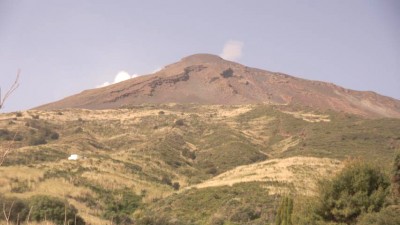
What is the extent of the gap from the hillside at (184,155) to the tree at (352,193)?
7.02 feet

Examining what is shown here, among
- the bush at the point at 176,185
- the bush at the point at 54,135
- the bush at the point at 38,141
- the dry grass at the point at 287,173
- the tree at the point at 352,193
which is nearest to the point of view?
the tree at the point at 352,193

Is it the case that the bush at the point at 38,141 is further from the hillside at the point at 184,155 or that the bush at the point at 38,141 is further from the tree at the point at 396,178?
the tree at the point at 396,178

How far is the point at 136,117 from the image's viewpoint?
79188 mm

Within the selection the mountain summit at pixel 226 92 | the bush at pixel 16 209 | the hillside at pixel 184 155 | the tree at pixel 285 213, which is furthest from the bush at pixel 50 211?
the mountain summit at pixel 226 92

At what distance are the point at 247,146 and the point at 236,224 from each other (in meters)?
34.2

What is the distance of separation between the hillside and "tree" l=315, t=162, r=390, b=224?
7.02ft

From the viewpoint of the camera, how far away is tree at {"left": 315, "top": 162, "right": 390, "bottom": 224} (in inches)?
749

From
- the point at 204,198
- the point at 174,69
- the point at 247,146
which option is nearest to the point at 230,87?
the point at 174,69

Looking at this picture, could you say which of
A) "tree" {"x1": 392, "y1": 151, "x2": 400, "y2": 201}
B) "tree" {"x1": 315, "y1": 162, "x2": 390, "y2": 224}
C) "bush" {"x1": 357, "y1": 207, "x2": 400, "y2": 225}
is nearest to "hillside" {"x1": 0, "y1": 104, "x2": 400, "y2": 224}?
"tree" {"x1": 392, "y1": 151, "x2": 400, "y2": 201}

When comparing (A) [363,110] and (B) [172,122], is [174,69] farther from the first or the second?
(B) [172,122]

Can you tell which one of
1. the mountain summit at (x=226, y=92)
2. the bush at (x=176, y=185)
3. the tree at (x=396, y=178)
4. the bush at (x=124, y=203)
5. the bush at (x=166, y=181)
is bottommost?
the bush at (x=176, y=185)

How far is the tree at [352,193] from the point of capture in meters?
19.0

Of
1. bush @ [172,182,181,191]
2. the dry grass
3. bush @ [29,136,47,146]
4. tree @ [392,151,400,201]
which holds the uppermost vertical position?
tree @ [392,151,400,201]

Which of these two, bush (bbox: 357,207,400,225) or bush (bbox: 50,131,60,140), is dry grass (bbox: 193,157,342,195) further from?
bush (bbox: 50,131,60,140)
